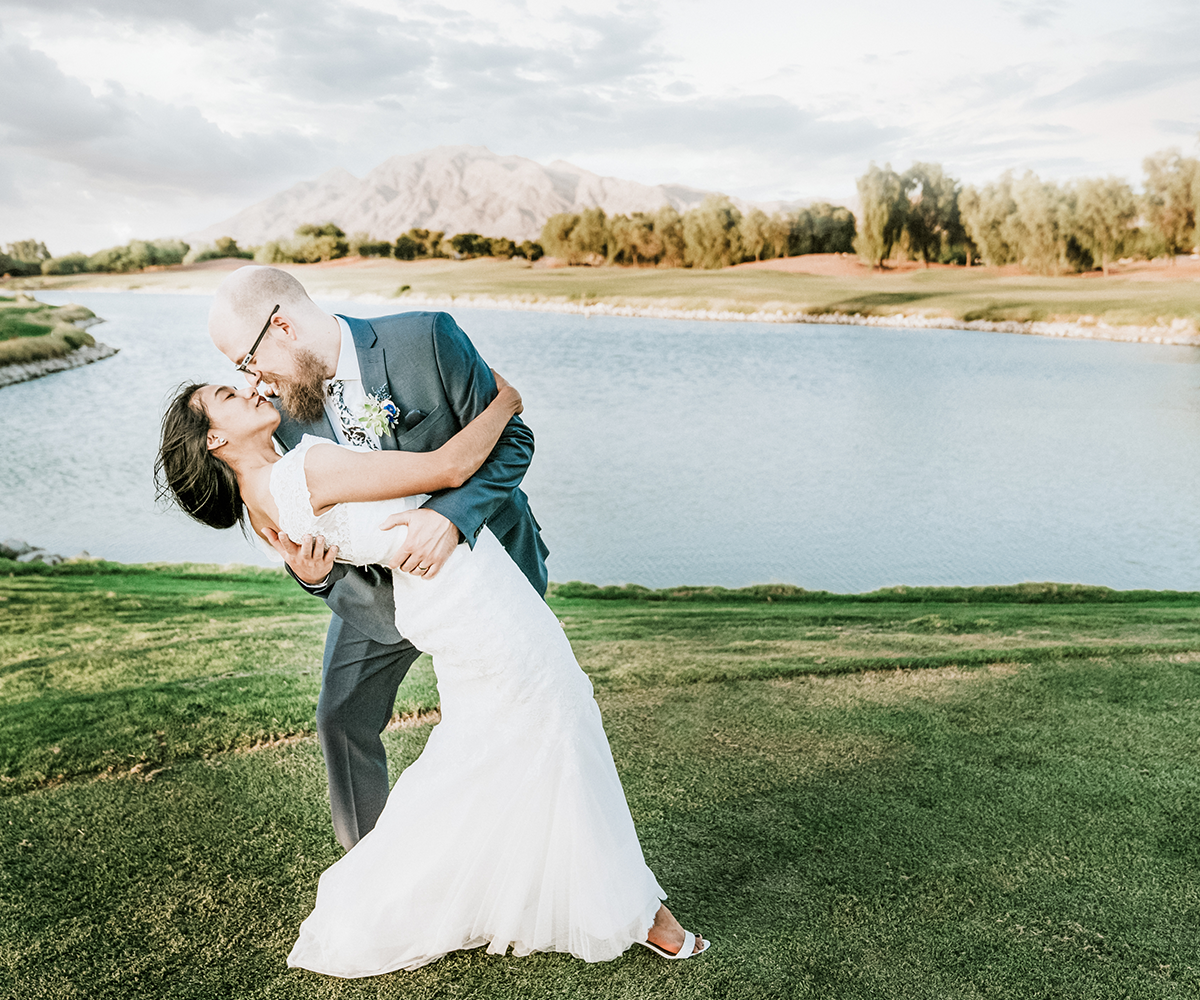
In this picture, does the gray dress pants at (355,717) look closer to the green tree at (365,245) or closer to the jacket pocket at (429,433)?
the jacket pocket at (429,433)

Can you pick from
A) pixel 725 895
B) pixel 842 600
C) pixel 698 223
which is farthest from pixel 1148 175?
pixel 725 895

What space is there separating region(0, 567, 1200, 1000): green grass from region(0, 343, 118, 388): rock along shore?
1270cm

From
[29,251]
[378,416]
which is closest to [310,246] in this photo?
[29,251]

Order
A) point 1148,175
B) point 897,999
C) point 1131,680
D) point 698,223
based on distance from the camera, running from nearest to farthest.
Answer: point 897,999
point 1131,680
point 1148,175
point 698,223

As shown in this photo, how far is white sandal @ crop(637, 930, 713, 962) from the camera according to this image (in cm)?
217

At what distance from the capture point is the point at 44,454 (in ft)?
49.4

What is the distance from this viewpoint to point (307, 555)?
194cm

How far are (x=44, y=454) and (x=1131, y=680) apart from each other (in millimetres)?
16320

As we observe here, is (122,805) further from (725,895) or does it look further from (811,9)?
(811,9)

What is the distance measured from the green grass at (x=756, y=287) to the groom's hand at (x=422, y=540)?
691 inches

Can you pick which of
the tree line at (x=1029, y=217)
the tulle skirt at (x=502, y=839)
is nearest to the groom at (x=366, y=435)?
the tulle skirt at (x=502, y=839)

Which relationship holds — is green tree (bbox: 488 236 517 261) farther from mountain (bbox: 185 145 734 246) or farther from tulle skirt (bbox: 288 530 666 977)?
tulle skirt (bbox: 288 530 666 977)

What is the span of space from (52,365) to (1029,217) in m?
22.2

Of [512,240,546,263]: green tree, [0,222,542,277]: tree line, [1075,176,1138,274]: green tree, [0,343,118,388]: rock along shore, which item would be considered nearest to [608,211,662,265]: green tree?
[512,240,546,263]: green tree
